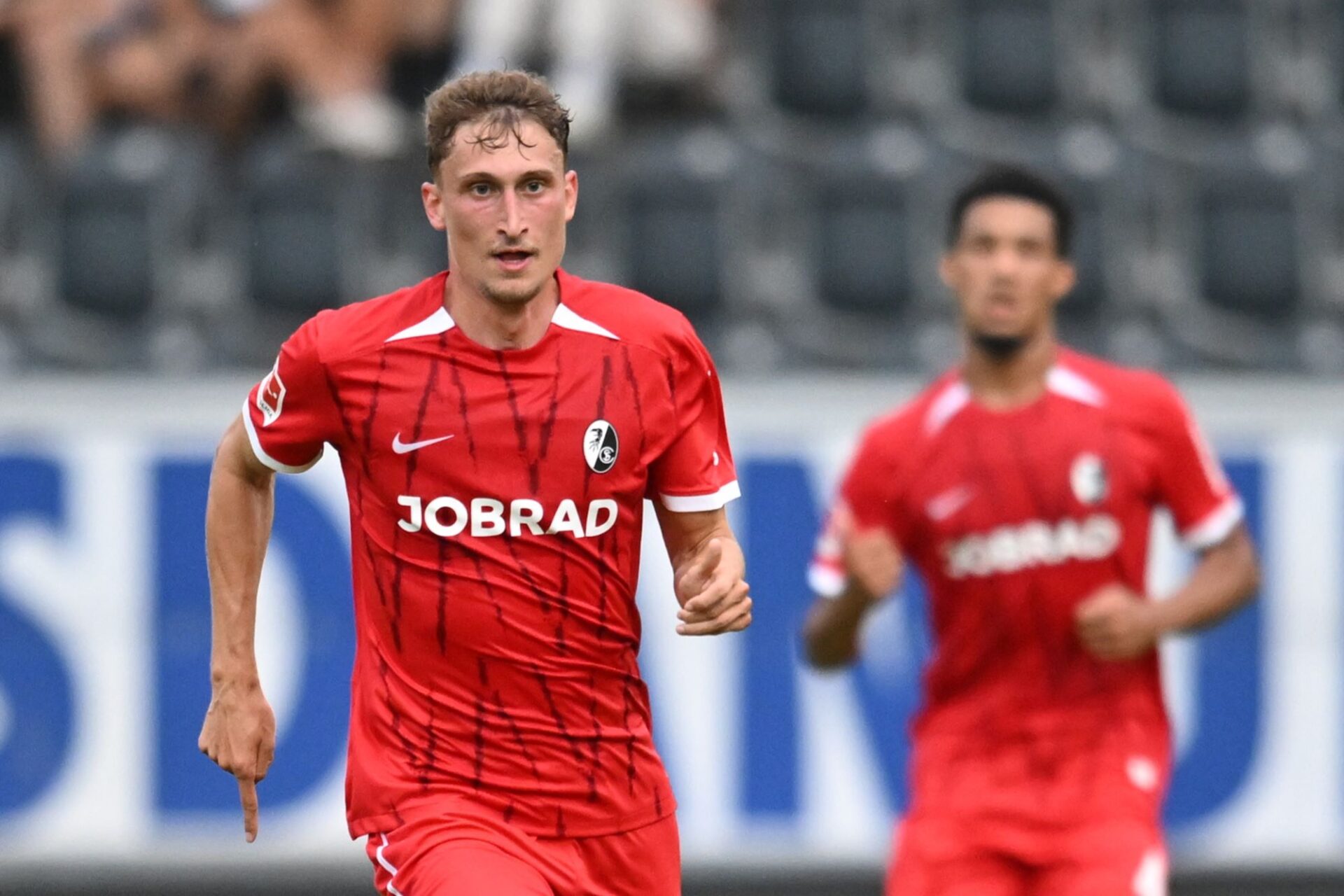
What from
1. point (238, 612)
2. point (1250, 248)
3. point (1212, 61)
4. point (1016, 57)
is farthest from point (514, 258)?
point (1212, 61)

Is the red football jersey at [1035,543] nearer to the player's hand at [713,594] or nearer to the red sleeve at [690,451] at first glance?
the red sleeve at [690,451]

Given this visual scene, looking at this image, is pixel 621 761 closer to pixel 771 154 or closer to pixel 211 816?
pixel 211 816

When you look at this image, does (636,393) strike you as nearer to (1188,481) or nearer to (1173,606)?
(1173,606)

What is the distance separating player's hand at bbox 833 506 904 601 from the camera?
4551mm

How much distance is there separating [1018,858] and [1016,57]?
173 inches

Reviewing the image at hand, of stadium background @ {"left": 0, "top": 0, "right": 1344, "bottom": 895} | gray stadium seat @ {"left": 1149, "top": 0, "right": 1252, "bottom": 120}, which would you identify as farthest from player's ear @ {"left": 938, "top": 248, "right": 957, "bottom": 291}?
gray stadium seat @ {"left": 1149, "top": 0, "right": 1252, "bottom": 120}

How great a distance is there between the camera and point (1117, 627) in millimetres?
4750

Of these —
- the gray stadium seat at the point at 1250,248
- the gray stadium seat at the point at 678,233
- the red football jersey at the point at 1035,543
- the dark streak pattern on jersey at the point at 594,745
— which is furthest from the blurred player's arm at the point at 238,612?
the gray stadium seat at the point at 1250,248

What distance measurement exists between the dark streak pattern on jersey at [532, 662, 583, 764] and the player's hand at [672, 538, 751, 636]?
1.07ft

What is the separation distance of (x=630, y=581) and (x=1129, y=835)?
1439 mm

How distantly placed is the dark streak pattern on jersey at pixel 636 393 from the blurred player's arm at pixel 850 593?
938 millimetres

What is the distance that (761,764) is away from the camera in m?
7.24

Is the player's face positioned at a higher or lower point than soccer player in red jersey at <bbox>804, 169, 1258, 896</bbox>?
higher

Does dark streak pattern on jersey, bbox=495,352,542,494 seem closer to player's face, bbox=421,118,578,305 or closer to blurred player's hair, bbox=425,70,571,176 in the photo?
player's face, bbox=421,118,578,305
